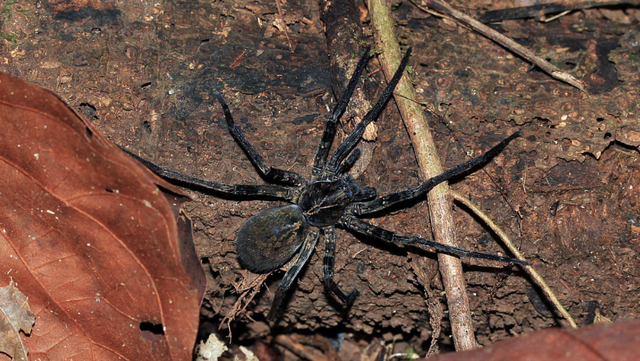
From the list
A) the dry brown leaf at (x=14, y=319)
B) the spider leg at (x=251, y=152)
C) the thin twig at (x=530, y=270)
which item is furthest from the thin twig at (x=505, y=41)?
the dry brown leaf at (x=14, y=319)

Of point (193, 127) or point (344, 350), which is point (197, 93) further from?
point (344, 350)

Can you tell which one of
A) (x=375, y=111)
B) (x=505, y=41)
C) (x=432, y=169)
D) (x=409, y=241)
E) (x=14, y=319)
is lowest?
(x=14, y=319)

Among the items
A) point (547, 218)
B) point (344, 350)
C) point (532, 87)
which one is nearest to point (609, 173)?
point (547, 218)

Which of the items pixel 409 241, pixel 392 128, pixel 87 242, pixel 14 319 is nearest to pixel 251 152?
pixel 392 128

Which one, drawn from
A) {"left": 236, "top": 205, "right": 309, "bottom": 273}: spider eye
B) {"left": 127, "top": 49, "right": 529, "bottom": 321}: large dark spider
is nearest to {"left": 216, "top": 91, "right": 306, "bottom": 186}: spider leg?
{"left": 127, "top": 49, "right": 529, "bottom": 321}: large dark spider

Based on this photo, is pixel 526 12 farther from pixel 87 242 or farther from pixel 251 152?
pixel 87 242

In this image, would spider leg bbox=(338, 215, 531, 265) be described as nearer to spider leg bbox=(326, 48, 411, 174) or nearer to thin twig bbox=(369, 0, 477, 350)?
thin twig bbox=(369, 0, 477, 350)
